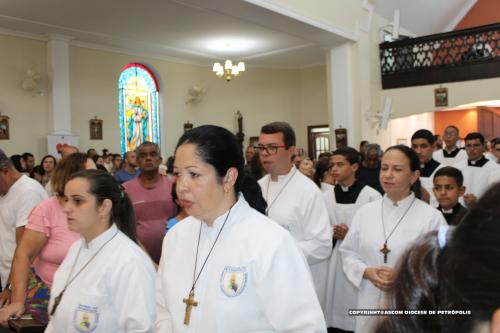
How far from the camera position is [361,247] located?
10.7ft

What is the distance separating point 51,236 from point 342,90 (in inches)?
368

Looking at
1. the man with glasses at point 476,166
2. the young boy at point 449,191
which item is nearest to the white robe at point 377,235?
the young boy at point 449,191

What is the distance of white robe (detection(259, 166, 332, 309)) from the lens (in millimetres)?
3482

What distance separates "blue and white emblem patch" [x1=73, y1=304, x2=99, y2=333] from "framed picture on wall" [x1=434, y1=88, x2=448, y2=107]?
11.0 metres

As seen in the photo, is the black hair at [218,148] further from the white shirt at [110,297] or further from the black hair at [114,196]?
Answer: the black hair at [114,196]

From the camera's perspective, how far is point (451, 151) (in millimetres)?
7262

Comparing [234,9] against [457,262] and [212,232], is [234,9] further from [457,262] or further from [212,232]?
[457,262]

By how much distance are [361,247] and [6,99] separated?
33.1 feet

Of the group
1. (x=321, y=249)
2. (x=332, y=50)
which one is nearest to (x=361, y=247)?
(x=321, y=249)

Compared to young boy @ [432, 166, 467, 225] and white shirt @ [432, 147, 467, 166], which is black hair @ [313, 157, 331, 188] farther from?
young boy @ [432, 166, 467, 225]

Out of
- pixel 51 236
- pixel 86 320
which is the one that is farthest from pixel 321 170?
pixel 86 320

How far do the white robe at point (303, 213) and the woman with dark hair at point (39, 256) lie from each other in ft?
4.89

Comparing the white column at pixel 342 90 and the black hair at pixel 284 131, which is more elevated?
the white column at pixel 342 90

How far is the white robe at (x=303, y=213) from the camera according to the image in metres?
3.48
